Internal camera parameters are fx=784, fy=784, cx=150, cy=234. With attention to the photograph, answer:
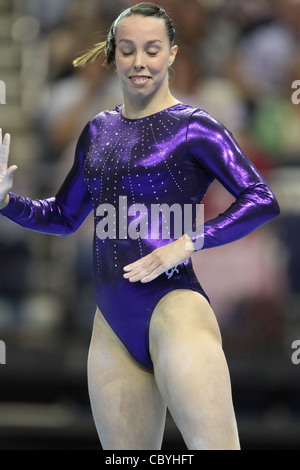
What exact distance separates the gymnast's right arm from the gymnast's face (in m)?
0.25

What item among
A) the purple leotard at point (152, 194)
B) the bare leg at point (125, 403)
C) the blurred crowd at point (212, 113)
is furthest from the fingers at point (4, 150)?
the blurred crowd at point (212, 113)

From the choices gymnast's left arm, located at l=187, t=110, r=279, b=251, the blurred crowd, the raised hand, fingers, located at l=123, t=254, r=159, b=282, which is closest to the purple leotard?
gymnast's left arm, located at l=187, t=110, r=279, b=251

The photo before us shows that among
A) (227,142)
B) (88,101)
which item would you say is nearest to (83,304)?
(88,101)

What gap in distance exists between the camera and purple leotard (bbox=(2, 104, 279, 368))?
1.85 metres

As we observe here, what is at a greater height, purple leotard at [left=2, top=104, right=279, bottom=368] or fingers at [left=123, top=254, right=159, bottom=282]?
purple leotard at [left=2, top=104, right=279, bottom=368]

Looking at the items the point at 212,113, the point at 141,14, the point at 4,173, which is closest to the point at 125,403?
the point at 4,173

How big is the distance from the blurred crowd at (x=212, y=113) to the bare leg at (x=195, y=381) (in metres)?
1.60

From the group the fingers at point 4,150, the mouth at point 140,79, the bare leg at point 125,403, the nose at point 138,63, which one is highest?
the nose at point 138,63

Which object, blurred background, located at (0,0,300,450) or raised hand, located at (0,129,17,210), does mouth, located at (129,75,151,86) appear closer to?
raised hand, located at (0,129,17,210)

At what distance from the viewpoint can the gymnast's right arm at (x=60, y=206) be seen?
2.10m

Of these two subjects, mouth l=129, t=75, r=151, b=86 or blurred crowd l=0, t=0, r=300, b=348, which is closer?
mouth l=129, t=75, r=151, b=86

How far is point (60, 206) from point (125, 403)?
0.59m

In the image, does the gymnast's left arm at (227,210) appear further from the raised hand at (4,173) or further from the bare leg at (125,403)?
the raised hand at (4,173)

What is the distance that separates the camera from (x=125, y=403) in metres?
1.91
